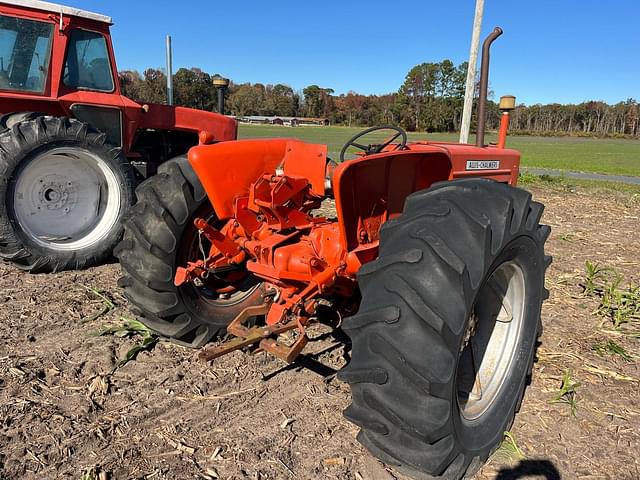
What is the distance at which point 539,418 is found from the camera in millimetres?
2691

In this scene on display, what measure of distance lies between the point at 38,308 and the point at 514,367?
3.41m

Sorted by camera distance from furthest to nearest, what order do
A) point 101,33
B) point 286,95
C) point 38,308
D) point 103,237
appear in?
point 286,95 < point 101,33 < point 103,237 < point 38,308

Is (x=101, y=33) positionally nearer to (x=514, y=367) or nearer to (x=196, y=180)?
(x=196, y=180)

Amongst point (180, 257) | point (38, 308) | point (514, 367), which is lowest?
point (38, 308)

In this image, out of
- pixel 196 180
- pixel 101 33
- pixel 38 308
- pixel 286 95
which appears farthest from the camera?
pixel 286 95

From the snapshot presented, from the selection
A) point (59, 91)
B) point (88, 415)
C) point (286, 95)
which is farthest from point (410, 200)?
point (286, 95)

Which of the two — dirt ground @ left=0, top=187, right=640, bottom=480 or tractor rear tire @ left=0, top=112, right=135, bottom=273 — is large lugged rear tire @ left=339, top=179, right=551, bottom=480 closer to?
dirt ground @ left=0, top=187, right=640, bottom=480

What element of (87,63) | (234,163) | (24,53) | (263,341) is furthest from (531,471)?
(24,53)

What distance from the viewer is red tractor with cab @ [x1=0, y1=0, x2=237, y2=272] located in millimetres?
4969

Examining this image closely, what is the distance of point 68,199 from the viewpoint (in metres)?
5.46

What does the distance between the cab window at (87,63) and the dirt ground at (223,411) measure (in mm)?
2965

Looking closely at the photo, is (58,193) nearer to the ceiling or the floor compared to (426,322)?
nearer to the floor

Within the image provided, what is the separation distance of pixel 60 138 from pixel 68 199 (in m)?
0.67

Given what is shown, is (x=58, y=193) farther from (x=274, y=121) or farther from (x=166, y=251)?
(x=274, y=121)
